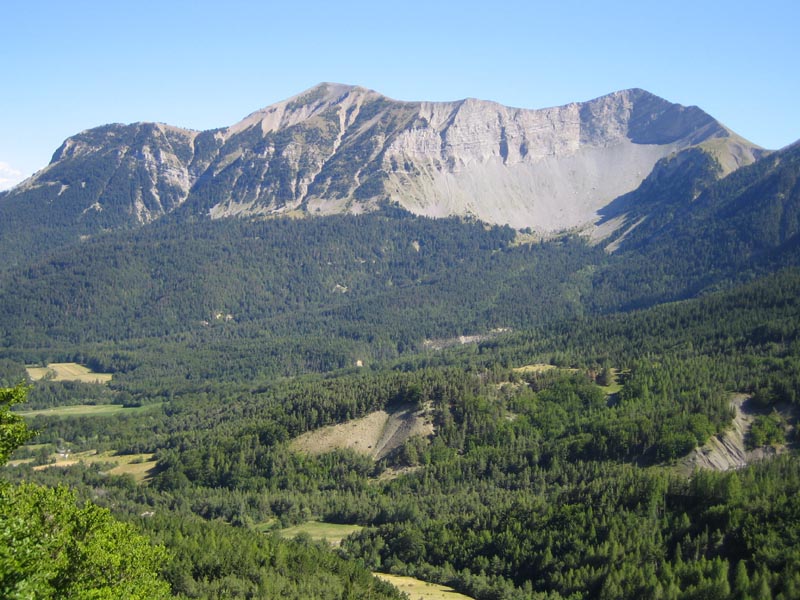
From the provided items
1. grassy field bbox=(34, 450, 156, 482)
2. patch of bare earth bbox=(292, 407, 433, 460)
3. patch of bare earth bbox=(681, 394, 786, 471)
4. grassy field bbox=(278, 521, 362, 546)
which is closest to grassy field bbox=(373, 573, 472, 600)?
grassy field bbox=(278, 521, 362, 546)

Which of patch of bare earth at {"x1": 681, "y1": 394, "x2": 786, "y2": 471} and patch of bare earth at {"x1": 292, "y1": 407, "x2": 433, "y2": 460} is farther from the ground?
patch of bare earth at {"x1": 681, "y1": 394, "x2": 786, "y2": 471}

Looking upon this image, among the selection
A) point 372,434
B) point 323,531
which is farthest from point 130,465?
point 323,531

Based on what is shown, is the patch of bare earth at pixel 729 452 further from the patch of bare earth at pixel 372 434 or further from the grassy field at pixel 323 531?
the grassy field at pixel 323 531

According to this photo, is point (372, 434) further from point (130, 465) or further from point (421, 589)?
point (421, 589)

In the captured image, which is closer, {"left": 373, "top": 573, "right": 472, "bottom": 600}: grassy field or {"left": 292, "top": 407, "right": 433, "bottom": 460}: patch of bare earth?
{"left": 373, "top": 573, "right": 472, "bottom": 600}: grassy field

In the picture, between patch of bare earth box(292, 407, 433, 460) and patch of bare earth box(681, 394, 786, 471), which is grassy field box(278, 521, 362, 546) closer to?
patch of bare earth box(292, 407, 433, 460)

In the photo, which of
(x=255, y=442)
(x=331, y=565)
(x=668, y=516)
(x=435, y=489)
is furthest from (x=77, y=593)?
(x=255, y=442)

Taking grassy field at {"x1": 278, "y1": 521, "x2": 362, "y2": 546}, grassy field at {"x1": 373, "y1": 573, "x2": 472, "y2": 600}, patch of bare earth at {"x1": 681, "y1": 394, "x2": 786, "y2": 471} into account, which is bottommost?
grassy field at {"x1": 278, "y1": 521, "x2": 362, "y2": 546}

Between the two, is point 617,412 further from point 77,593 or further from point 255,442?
point 77,593
